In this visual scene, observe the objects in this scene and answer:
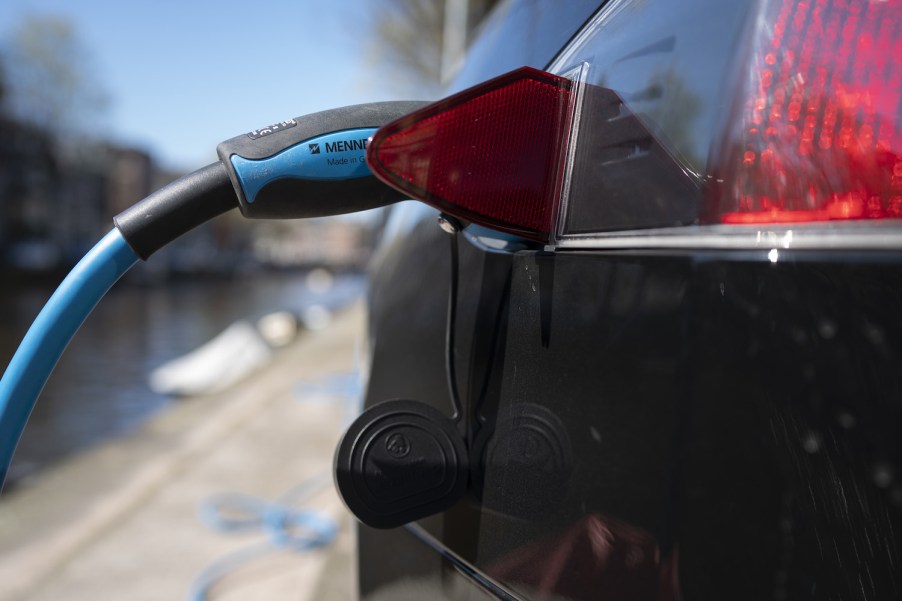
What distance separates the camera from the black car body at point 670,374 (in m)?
A: 0.64

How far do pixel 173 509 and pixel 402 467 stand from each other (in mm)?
3318

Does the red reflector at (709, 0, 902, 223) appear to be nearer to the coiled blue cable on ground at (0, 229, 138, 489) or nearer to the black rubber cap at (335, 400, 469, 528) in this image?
the black rubber cap at (335, 400, 469, 528)

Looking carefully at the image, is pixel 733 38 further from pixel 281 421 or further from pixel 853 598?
pixel 281 421

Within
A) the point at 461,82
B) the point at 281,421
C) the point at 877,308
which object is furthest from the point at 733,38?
the point at 281,421

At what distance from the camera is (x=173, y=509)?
3980 mm

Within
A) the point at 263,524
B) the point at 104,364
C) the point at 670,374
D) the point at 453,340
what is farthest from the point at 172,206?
the point at 104,364

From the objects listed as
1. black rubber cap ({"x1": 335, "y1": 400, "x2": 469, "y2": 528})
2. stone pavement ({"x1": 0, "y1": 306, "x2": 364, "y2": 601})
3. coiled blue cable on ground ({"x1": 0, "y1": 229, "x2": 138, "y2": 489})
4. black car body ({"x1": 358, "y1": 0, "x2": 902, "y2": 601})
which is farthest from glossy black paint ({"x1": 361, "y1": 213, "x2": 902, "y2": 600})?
stone pavement ({"x1": 0, "y1": 306, "x2": 364, "y2": 601})

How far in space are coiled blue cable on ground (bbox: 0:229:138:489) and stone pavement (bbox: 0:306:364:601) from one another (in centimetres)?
156

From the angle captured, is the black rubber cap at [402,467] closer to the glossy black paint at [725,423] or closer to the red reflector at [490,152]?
the glossy black paint at [725,423]

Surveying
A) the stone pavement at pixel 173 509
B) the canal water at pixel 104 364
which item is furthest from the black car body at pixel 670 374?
the canal water at pixel 104 364

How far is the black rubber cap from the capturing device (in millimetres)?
1073

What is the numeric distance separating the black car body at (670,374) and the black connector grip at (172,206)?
37 centimetres

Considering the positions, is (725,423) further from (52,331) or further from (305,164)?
(52,331)

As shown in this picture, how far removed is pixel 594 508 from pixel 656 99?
0.47 meters
